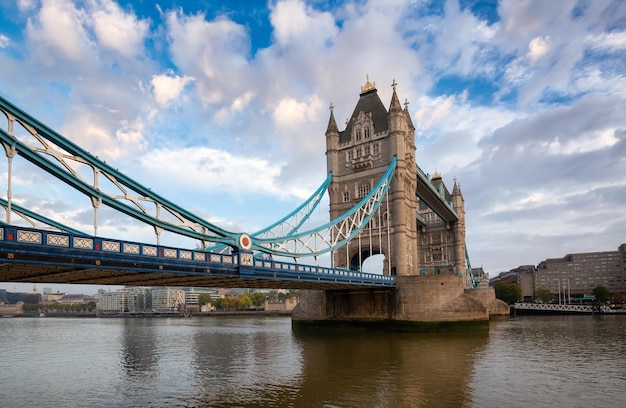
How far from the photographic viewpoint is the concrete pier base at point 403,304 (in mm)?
41625

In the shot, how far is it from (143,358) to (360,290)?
21.7 meters

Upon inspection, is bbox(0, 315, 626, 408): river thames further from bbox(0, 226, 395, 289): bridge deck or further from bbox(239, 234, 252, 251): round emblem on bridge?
bbox(239, 234, 252, 251): round emblem on bridge

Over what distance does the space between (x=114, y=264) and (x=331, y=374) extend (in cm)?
1079

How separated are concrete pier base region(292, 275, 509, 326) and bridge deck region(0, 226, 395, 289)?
593 inches

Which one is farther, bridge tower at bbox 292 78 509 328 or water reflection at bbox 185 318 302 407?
bridge tower at bbox 292 78 509 328

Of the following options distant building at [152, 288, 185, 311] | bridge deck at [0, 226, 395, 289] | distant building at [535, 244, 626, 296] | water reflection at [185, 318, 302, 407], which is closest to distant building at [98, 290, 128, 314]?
distant building at [152, 288, 185, 311]

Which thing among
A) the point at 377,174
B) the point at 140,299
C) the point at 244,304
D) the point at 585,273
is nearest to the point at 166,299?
the point at 140,299

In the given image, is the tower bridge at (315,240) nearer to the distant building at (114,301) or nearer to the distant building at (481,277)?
the distant building at (481,277)

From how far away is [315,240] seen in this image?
127 ft

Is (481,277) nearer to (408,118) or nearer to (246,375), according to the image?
(408,118)

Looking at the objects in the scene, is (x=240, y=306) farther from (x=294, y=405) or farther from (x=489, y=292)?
(x=294, y=405)

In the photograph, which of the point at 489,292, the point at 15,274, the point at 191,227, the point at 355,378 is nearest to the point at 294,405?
the point at 355,378

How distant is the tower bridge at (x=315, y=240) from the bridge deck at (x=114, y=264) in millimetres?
44

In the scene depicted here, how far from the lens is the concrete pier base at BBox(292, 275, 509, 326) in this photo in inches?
1639
